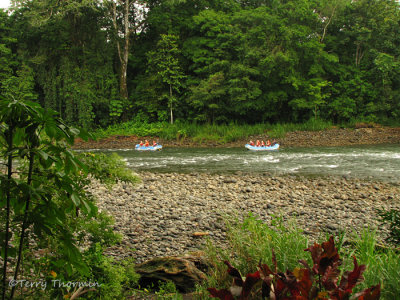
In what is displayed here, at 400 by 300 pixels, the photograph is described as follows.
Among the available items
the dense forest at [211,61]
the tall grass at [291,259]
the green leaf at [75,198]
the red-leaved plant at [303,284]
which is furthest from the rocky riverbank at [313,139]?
the green leaf at [75,198]

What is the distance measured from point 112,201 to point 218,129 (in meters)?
16.5

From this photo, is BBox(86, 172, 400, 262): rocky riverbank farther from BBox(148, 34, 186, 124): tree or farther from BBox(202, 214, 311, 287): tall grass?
BBox(148, 34, 186, 124): tree

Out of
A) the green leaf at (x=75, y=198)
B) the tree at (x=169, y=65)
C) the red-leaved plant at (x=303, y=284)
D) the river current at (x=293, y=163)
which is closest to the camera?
the red-leaved plant at (x=303, y=284)

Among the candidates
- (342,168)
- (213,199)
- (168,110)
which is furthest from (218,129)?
(213,199)

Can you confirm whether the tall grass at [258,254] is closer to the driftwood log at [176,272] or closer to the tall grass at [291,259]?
the tall grass at [291,259]

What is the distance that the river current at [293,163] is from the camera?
10.9 meters

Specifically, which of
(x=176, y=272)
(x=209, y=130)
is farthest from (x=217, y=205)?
(x=209, y=130)

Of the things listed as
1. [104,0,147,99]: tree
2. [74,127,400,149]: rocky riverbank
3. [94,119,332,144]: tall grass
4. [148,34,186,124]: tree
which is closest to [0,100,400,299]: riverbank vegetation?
[74,127,400,149]: rocky riverbank

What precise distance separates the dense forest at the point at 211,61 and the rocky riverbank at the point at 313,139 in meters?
2.89

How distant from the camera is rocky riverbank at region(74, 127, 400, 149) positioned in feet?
64.8

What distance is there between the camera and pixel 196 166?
1248cm

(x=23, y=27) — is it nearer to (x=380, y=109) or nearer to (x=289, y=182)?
(x=289, y=182)

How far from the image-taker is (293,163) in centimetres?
1284

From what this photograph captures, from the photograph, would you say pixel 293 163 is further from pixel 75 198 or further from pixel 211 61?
pixel 211 61
